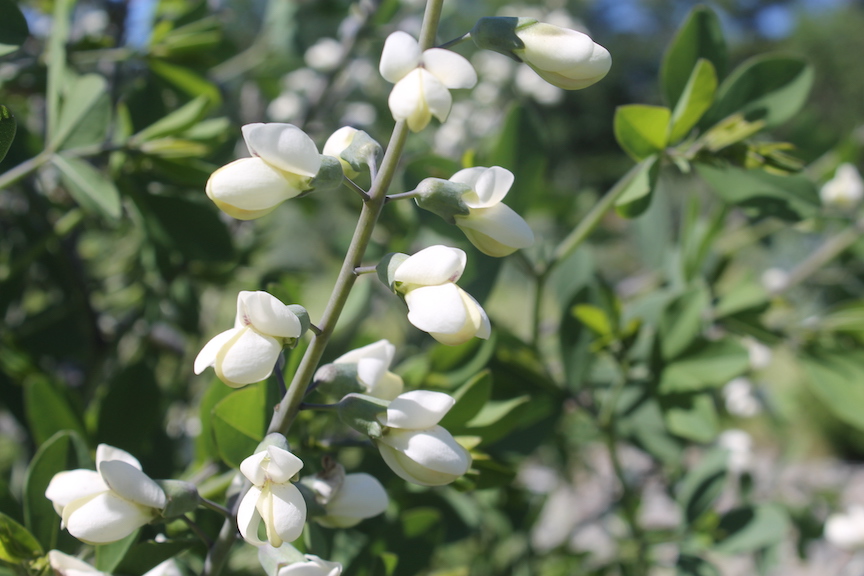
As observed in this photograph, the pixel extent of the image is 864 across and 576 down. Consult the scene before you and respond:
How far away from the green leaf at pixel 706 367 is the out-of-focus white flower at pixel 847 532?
2.09 feet

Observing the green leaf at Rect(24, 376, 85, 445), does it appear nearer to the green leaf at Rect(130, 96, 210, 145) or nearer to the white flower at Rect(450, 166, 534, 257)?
the green leaf at Rect(130, 96, 210, 145)

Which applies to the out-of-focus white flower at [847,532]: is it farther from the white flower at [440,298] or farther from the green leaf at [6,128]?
the green leaf at [6,128]

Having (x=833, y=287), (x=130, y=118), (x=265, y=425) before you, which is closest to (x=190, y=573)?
(x=265, y=425)

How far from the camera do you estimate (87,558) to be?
469mm

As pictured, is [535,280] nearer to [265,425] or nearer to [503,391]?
[503,391]

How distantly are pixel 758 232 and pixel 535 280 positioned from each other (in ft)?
1.77

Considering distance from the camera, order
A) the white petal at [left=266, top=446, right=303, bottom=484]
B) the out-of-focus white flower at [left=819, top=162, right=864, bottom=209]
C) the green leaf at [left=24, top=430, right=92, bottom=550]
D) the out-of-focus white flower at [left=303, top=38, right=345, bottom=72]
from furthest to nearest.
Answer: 1. the out-of-focus white flower at [left=303, top=38, right=345, bottom=72]
2. the out-of-focus white flower at [left=819, top=162, right=864, bottom=209]
3. the green leaf at [left=24, top=430, right=92, bottom=550]
4. the white petal at [left=266, top=446, right=303, bottom=484]

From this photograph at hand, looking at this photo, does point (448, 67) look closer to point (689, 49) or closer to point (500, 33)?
point (500, 33)

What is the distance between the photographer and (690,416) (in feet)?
2.00

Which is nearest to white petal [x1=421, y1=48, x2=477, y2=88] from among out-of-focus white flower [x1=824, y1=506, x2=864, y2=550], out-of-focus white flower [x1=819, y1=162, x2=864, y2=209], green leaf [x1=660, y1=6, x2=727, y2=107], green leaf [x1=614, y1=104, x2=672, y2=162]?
green leaf [x1=614, y1=104, x2=672, y2=162]

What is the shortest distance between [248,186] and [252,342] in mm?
78

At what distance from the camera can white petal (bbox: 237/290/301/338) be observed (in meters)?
0.32

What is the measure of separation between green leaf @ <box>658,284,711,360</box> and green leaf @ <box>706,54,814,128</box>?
16 cm

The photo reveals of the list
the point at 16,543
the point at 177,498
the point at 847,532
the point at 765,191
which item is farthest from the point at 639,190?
the point at 847,532
